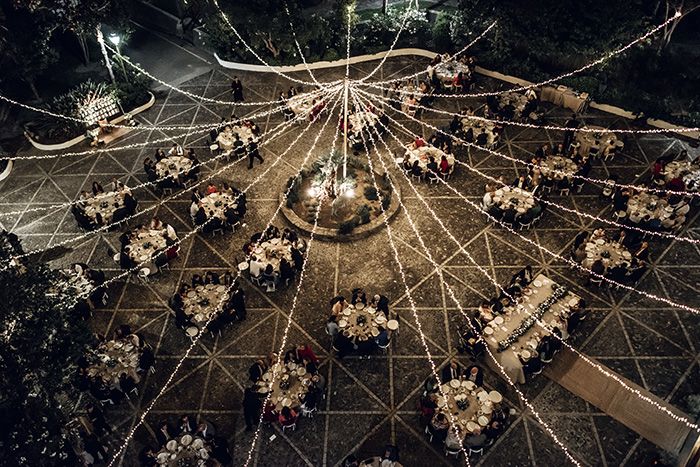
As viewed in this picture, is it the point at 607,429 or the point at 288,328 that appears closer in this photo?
the point at 607,429

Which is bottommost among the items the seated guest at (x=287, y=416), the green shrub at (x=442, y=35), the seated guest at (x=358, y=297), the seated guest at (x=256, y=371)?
the seated guest at (x=287, y=416)

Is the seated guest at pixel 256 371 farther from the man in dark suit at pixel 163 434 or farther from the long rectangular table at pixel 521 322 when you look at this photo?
the long rectangular table at pixel 521 322

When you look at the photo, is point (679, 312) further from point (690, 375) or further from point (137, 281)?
point (137, 281)

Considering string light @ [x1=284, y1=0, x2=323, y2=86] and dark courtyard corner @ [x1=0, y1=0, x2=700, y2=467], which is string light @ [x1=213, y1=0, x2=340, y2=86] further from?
string light @ [x1=284, y1=0, x2=323, y2=86]

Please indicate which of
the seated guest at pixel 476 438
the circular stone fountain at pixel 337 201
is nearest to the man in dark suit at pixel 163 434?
the seated guest at pixel 476 438

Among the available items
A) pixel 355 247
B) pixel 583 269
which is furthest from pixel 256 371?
pixel 583 269

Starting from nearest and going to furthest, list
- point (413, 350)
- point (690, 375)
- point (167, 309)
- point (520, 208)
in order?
point (690, 375) → point (413, 350) → point (167, 309) → point (520, 208)

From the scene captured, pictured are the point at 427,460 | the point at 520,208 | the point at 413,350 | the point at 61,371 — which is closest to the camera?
the point at 61,371

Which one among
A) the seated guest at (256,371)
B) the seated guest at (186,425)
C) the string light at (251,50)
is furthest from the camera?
the string light at (251,50)

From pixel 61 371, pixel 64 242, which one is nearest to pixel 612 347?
pixel 61 371
